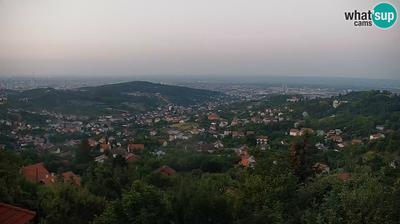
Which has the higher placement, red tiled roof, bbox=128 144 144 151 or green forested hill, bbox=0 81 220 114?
green forested hill, bbox=0 81 220 114

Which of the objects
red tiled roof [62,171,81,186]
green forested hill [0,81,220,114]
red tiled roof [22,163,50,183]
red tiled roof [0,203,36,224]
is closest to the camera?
red tiled roof [0,203,36,224]

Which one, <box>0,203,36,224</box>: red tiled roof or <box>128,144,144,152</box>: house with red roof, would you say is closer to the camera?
<box>0,203,36,224</box>: red tiled roof

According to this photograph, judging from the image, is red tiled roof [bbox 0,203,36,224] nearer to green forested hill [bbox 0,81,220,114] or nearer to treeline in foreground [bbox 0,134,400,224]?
treeline in foreground [bbox 0,134,400,224]

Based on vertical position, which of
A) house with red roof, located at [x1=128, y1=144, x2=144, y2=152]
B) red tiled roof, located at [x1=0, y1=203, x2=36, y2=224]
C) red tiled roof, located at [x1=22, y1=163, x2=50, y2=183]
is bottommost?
house with red roof, located at [x1=128, y1=144, x2=144, y2=152]

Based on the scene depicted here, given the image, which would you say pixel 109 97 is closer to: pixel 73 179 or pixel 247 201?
pixel 73 179

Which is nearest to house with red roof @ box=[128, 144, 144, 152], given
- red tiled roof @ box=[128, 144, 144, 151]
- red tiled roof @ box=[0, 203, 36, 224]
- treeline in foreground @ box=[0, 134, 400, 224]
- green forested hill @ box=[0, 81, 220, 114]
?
red tiled roof @ box=[128, 144, 144, 151]

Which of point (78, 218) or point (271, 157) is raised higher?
point (271, 157)

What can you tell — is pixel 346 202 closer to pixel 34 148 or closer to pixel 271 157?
pixel 271 157

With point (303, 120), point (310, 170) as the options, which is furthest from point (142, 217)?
point (303, 120)
